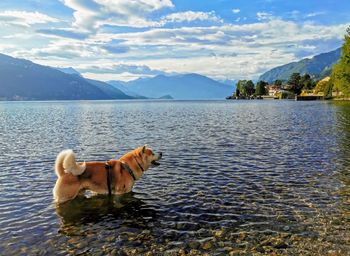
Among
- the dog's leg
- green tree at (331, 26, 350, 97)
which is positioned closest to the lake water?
the dog's leg

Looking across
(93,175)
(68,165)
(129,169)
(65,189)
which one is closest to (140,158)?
(129,169)

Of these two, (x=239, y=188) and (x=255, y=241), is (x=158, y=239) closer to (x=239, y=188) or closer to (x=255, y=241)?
(x=255, y=241)

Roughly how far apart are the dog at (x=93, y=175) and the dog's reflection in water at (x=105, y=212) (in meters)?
0.42

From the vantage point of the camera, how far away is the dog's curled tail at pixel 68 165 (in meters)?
10.7

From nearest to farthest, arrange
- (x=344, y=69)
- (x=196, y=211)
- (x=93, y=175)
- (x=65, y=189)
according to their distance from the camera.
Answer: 1. (x=196, y=211)
2. (x=65, y=189)
3. (x=93, y=175)
4. (x=344, y=69)

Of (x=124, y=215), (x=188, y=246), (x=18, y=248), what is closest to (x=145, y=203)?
(x=124, y=215)

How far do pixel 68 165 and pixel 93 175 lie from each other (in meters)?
1.04

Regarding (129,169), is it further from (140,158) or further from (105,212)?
(105,212)

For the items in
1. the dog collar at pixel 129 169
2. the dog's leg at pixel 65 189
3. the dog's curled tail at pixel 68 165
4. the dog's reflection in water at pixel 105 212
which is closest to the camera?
the dog's reflection in water at pixel 105 212

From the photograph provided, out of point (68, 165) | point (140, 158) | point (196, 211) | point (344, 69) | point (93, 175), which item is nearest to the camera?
point (68, 165)

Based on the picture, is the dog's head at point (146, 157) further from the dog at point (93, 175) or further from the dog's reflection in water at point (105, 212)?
the dog's reflection in water at point (105, 212)

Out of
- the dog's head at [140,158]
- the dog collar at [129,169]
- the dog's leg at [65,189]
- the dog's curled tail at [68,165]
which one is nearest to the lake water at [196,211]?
the dog's leg at [65,189]

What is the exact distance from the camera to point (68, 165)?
422 inches

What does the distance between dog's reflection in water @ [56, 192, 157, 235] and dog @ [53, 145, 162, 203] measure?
1.39ft
